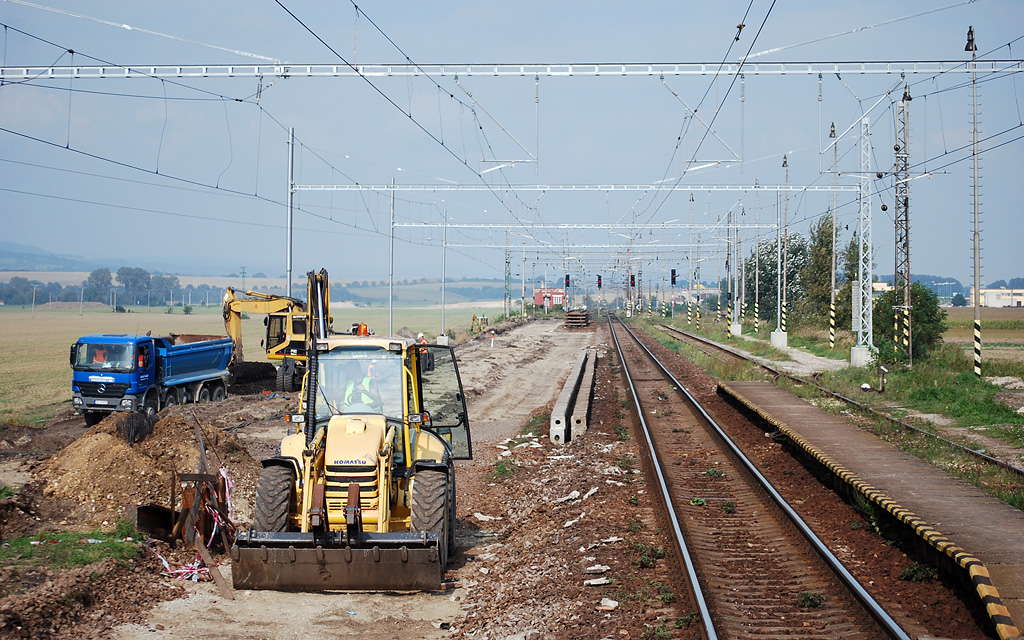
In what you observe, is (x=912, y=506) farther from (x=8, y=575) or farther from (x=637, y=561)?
(x=8, y=575)

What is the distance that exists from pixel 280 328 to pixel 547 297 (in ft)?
287

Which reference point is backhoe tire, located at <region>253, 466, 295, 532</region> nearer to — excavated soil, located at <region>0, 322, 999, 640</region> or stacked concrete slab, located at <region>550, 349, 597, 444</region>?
excavated soil, located at <region>0, 322, 999, 640</region>

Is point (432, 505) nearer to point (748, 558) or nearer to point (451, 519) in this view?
point (451, 519)

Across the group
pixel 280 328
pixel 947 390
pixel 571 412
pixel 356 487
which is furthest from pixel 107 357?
pixel 947 390

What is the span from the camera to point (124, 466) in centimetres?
1206

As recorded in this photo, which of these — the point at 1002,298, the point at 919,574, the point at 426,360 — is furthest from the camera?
the point at 1002,298

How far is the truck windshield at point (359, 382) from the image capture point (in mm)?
9492

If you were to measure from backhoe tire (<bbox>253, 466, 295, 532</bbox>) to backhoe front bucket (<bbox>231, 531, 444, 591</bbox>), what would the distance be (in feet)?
1.36

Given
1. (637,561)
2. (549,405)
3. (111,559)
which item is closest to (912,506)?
(637,561)

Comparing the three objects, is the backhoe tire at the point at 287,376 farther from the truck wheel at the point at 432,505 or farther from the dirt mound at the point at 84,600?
the truck wheel at the point at 432,505

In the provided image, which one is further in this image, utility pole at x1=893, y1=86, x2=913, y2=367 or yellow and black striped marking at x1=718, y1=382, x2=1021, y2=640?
utility pole at x1=893, y1=86, x2=913, y2=367

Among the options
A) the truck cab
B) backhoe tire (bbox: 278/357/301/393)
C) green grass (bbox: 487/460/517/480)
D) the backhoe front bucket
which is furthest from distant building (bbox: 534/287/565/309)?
the backhoe front bucket

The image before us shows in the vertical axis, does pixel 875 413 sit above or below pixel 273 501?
below

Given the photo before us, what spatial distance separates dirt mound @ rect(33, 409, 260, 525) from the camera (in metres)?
11.5
